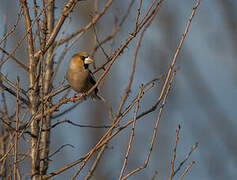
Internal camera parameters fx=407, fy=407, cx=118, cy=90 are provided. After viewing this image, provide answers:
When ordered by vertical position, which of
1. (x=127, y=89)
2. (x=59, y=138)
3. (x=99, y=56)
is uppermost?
(x=99, y=56)

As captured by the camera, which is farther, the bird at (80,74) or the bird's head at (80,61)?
the bird's head at (80,61)

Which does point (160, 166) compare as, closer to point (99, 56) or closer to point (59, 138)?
point (59, 138)

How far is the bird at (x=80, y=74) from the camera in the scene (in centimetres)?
495

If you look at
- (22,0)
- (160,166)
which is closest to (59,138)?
(160,166)

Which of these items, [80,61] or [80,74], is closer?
[80,74]

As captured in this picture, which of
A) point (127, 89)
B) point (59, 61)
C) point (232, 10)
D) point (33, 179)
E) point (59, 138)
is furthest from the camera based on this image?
point (59, 138)

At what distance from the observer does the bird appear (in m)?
4.95

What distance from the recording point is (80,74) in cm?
506

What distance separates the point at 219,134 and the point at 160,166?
101cm

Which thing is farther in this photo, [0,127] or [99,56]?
[99,56]

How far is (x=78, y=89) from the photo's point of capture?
4.92 m

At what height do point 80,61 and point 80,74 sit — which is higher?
point 80,61

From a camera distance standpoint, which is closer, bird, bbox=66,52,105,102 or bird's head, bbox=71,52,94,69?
bird, bbox=66,52,105,102

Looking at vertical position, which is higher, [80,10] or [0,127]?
[80,10]
